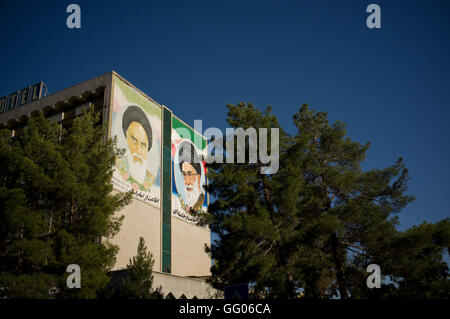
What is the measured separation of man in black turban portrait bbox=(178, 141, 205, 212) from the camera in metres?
46.5

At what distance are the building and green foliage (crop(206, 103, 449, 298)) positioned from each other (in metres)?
15.5

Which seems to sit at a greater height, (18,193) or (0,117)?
(0,117)

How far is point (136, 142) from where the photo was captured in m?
38.9

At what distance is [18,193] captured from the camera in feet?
53.3

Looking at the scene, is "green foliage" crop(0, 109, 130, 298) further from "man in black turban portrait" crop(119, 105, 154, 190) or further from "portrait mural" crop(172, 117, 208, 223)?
"portrait mural" crop(172, 117, 208, 223)

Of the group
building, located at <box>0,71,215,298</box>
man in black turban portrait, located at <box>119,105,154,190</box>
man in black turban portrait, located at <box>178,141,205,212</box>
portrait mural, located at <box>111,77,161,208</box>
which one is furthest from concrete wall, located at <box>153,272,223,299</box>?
man in black turban portrait, located at <box>178,141,205,212</box>

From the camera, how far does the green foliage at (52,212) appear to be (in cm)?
1547
